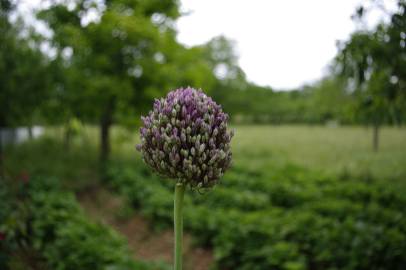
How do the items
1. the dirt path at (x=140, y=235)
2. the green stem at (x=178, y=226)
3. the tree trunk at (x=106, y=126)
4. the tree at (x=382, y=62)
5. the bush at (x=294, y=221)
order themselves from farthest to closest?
the tree trunk at (x=106, y=126)
the dirt path at (x=140, y=235)
the bush at (x=294, y=221)
the tree at (x=382, y=62)
the green stem at (x=178, y=226)

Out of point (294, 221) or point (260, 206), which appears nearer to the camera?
point (294, 221)

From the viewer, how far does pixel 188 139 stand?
1811 millimetres

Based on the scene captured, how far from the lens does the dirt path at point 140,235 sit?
729cm

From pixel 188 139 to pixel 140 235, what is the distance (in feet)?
25.4

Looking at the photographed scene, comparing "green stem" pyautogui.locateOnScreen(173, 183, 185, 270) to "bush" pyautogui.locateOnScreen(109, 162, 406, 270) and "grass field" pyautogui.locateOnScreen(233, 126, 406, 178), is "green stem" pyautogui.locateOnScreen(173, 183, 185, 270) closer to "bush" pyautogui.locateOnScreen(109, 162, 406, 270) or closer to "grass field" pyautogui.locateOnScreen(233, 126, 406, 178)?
"bush" pyautogui.locateOnScreen(109, 162, 406, 270)

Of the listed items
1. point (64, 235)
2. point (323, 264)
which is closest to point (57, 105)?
point (64, 235)

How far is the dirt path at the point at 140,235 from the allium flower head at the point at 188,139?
4.79m

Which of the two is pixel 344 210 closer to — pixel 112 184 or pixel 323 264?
pixel 323 264

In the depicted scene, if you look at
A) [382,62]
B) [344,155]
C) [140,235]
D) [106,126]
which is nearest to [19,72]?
[106,126]

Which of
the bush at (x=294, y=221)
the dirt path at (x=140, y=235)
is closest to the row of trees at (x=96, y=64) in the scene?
the bush at (x=294, y=221)

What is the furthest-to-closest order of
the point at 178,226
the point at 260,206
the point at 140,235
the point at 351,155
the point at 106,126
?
the point at 106,126
the point at 351,155
the point at 260,206
the point at 140,235
the point at 178,226

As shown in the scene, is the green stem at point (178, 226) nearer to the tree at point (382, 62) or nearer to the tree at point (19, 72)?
the tree at point (382, 62)

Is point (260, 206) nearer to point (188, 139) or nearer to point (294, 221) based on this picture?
point (294, 221)

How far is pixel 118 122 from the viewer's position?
1552 centimetres
